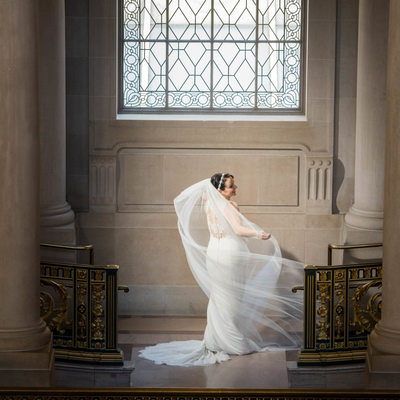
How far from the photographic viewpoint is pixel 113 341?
871 centimetres

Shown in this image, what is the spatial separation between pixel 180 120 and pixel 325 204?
223 cm

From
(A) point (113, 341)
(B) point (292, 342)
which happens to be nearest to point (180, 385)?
(A) point (113, 341)

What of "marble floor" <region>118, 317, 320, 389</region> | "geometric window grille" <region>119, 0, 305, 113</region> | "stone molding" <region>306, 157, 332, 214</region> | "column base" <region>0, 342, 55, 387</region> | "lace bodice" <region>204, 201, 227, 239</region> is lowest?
"marble floor" <region>118, 317, 320, 389</region>

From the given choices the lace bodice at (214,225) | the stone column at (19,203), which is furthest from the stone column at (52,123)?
the stone column at (19,203)

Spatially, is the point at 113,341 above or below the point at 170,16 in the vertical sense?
below

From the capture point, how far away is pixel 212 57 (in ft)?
38.7

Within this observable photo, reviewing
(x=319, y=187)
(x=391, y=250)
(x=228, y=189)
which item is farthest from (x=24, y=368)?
(x=319, y=187)

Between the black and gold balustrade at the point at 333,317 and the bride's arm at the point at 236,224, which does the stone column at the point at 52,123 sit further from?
the black and gold balustrade at the point at 333,317

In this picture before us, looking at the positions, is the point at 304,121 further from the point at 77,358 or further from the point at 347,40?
the point at 77,358

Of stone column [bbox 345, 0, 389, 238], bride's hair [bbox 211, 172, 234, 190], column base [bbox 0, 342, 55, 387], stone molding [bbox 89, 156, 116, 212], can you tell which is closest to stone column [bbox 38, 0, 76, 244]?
stone molding [bbox 89, 156, 116, 212]

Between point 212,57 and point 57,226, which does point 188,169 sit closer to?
point 212,57

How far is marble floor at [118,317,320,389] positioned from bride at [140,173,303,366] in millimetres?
234

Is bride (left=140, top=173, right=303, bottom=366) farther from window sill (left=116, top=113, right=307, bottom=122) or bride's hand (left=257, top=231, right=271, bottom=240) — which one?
window sill (left=116, top=113, right=307, bottom=122)

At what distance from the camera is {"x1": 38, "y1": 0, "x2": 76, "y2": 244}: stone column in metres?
10.5
